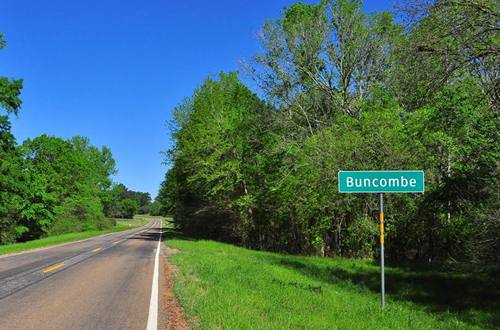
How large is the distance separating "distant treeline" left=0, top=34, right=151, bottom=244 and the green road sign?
33.0 metres

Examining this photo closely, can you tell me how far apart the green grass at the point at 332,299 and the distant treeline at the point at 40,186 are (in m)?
26.1

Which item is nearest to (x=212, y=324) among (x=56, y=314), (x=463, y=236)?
(x=56, y=314)

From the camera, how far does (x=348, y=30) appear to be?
27016mm

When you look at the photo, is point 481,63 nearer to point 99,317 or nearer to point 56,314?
point 99,317

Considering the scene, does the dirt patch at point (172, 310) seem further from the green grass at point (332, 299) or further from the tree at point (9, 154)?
the tree at point (9, 154)

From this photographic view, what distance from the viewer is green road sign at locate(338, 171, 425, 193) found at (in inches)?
388

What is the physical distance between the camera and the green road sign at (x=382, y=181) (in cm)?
985

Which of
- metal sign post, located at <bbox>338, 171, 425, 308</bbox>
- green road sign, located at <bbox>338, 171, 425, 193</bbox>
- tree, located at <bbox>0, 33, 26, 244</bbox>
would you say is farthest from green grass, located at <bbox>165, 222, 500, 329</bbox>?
tree, located at <bbox>0, 33, 26, 244</bbox>

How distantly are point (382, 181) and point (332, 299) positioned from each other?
2.97 metres

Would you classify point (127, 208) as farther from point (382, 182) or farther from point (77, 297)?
point (382, 182)

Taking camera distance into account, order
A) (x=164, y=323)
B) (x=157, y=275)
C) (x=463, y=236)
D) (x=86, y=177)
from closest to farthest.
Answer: (x=164, y=323), (x=157, y=275), (x=463, y=236), (x=86, y=177)

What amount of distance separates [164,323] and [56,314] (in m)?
2.08

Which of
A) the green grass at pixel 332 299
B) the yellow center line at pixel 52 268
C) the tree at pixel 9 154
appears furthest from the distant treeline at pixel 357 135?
the tree at pixel 9 154

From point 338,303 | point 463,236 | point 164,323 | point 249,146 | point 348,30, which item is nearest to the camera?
point 164,323
